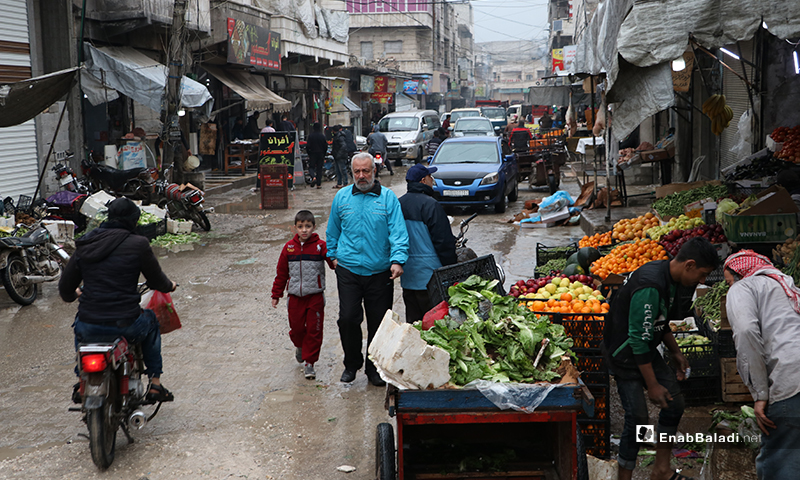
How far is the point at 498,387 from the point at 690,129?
13525mm

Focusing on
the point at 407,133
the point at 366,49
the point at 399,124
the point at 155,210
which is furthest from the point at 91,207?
the point at 366,49

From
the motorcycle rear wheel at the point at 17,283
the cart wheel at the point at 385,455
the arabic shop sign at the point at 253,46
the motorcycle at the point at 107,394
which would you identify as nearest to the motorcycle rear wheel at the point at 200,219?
the motorcycle rear wheel at the point at 17,283

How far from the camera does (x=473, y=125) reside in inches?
1221

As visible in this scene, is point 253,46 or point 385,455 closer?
point 385,455

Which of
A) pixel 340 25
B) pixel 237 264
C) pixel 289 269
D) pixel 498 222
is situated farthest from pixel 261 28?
pixel 289 269

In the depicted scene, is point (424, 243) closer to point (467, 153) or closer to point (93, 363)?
point (93, 363)

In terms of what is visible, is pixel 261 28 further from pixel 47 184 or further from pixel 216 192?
pixel 47 184

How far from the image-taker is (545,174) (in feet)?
63.6

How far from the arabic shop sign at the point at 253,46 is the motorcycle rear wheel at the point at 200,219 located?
32.4 ft

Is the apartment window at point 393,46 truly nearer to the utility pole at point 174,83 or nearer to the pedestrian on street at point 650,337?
the utility pole at point 174,83

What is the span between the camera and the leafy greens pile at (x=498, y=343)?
3.92 meters

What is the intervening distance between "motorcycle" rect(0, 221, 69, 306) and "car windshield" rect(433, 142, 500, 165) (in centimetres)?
962

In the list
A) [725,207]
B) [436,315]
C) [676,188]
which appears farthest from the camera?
[676,188]

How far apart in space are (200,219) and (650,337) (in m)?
11.8
